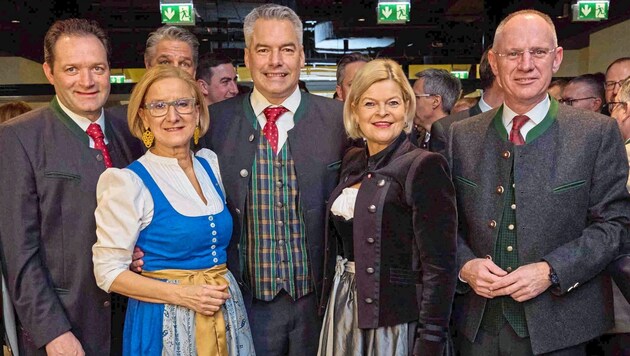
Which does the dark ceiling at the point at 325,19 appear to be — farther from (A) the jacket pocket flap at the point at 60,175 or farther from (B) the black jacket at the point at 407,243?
(B) the black jacket at the point at 407,243

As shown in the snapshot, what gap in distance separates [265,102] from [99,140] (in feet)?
2.16

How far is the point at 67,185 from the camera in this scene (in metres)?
2.41

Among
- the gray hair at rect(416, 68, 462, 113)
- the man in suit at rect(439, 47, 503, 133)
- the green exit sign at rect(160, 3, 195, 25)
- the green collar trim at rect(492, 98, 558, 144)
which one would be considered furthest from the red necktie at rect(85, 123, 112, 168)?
the green exit sign at rect(160, 3, 195, 25)

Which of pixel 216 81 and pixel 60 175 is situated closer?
pixel 60 175

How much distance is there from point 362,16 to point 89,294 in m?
10.5

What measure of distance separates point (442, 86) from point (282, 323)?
270cm

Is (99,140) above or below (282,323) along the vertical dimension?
above

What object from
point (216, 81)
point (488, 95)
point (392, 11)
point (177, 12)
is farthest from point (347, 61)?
point (392, 11)

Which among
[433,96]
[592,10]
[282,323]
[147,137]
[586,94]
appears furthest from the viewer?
[592,10]

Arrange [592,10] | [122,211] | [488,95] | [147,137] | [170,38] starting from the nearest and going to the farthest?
[122,211] → [147,137] → [170,38] → [488,95] → [592,10]

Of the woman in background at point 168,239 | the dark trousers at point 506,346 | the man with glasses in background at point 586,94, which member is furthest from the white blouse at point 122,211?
the man with glasses in background at point 586,94

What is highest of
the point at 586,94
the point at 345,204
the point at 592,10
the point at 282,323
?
the point at 592,10

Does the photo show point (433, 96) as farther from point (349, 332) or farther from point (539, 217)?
point (349, 332)

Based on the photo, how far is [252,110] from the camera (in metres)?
2.76
